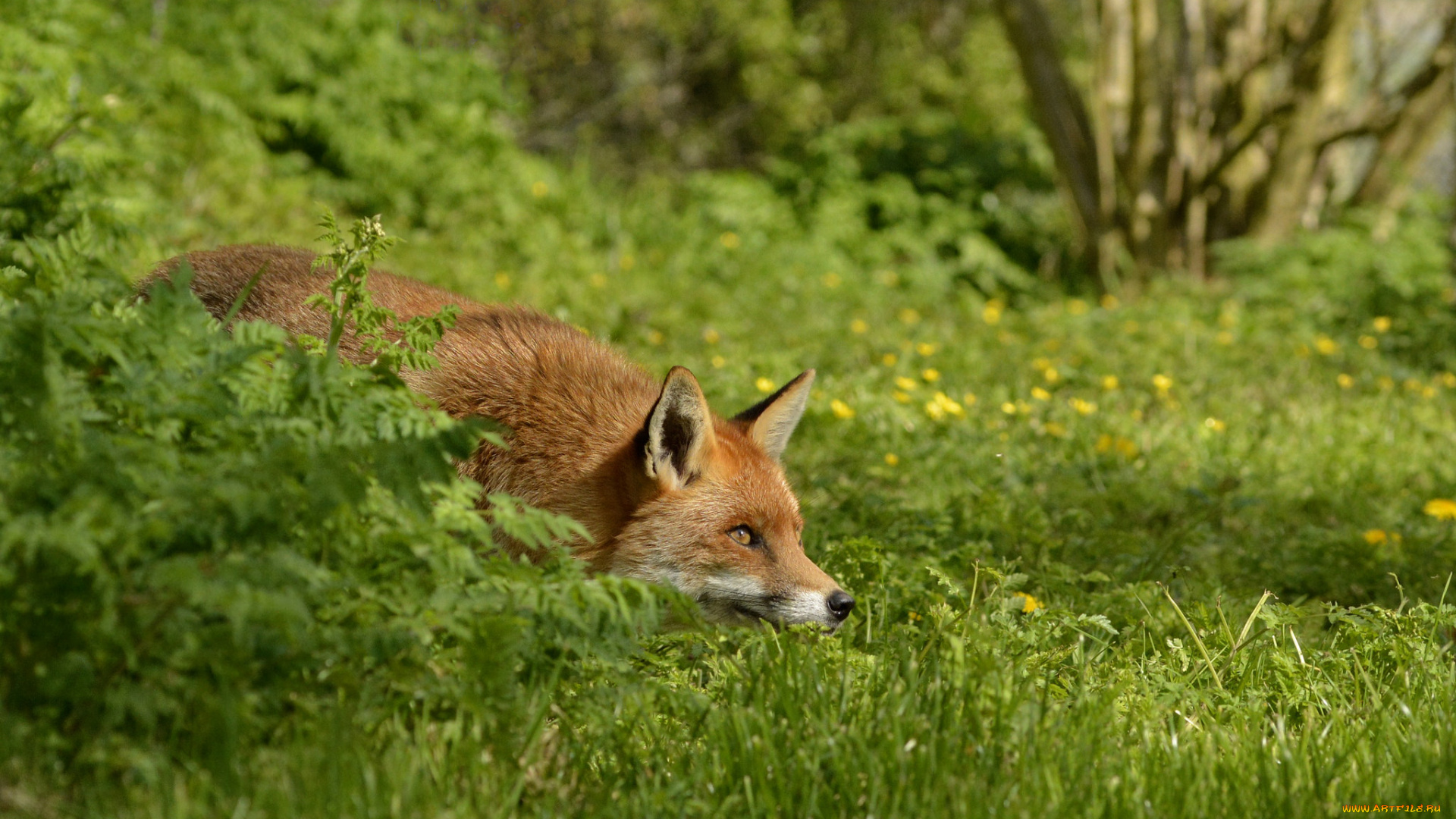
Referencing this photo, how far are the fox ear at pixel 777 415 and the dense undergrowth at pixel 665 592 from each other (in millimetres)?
454

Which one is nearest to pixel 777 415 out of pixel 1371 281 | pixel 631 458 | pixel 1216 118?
pixel 631 458

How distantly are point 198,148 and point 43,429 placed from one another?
7.42 meters

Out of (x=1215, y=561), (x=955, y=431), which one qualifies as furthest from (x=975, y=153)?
(x=1215, y=561)

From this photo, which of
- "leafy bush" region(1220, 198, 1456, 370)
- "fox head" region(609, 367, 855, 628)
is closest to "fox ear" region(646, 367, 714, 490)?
"fox head" region(609, 367, 855, 628)

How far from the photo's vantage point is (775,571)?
4.05 meters

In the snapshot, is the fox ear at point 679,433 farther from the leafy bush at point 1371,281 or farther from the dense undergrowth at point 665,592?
the leafy bush at point 1371,281

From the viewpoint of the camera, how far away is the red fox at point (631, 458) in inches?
159

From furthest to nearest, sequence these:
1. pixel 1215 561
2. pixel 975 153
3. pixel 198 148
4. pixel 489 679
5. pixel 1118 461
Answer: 1. pixel 975 153
2. pixel 198 148
3. pixel 1118 461
4. pixel 1215 561
5. pixel 489 679

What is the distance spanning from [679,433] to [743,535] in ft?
1.31

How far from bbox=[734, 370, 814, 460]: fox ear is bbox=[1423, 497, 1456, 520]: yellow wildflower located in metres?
2.96

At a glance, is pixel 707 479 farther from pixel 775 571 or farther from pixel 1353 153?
pixel 1353 153

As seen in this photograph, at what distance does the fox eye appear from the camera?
4129mm

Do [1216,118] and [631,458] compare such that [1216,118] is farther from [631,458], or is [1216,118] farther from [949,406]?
[631,458]

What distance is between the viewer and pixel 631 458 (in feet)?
13.5
